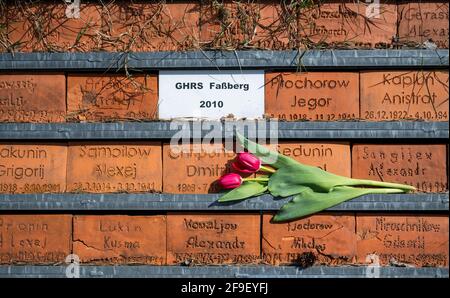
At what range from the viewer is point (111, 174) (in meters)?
2.50

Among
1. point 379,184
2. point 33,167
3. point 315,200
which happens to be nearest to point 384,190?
point 379,184

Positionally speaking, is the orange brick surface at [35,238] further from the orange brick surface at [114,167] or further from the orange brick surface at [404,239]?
the orange brick surface at [404,239]

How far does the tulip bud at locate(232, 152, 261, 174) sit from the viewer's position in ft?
7.91

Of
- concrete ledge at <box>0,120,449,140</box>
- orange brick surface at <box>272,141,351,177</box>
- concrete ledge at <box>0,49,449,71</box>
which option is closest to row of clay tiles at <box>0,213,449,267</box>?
orange brick surface at <box>272,141,351,177</box>

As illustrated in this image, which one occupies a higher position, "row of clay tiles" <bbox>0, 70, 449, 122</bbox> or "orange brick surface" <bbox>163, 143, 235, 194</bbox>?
"row of clay tiles" <bbox>0, 70, 449, 122</bbox>

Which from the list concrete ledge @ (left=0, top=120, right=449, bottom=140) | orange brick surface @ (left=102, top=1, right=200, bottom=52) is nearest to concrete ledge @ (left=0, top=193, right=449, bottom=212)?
concrete ledge @ (left=0, top=120, right=449, bottom=140)

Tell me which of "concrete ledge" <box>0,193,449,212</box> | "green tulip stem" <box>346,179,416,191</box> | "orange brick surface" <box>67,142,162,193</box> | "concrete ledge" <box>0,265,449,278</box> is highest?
"orange brick surface" <box>67,142,162,193</box>

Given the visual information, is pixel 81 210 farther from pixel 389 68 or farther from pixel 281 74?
pixel 389 68

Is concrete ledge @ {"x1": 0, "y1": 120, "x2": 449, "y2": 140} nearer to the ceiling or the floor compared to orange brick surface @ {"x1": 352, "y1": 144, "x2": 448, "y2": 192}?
nearer to the ceiling

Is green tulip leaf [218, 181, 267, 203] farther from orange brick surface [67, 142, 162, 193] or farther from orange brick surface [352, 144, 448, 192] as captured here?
orange brick surface [352, 144, 448, 192]

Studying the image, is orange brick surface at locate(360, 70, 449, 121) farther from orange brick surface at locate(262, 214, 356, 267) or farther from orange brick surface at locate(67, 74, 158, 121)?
orange brick surface at locate(67, 74, 158, 121)

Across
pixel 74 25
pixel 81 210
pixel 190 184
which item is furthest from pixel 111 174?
pixel 74 25

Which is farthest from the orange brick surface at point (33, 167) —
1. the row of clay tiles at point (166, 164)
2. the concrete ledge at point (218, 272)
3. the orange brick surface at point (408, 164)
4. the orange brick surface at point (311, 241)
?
the orange brick surface at point (408, 164)

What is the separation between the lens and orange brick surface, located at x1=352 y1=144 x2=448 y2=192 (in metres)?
2.42
